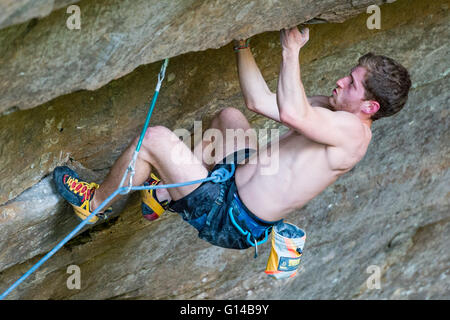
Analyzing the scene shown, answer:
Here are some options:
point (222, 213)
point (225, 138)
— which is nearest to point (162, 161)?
point (222, 213)

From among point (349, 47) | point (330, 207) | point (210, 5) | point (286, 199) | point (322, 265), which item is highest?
point (210, 5)

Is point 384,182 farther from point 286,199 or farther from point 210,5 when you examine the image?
point 210,5

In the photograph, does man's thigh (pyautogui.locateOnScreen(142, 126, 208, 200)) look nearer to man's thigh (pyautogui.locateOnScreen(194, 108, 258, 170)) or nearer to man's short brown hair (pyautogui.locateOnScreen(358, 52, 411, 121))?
man's thigh (pyautogui.locateOnScreen(194, 108, 258, 170))

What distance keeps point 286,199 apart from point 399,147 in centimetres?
206

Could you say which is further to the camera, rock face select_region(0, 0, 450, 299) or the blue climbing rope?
rock face select_region(0, 0, 450, 299)

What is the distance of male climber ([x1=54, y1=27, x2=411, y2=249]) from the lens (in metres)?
2.88

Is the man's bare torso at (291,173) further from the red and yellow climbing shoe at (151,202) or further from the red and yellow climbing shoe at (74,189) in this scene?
the red and yellow climbing shoe at (74,189)

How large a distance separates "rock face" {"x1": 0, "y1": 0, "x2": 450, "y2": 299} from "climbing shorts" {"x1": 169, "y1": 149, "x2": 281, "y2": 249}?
0.55 metres

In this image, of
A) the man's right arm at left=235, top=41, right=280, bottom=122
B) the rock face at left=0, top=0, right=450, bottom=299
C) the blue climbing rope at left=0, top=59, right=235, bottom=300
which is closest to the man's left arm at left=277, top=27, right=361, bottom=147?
the rock face at left=0, top=0, right=450, bottom=299

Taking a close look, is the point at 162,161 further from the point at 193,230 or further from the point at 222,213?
the point at 193,230

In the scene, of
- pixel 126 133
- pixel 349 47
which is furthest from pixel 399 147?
pixel 126 133

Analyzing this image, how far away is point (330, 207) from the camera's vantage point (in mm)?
5246

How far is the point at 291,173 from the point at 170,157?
62cm

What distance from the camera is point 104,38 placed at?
2.52 m
